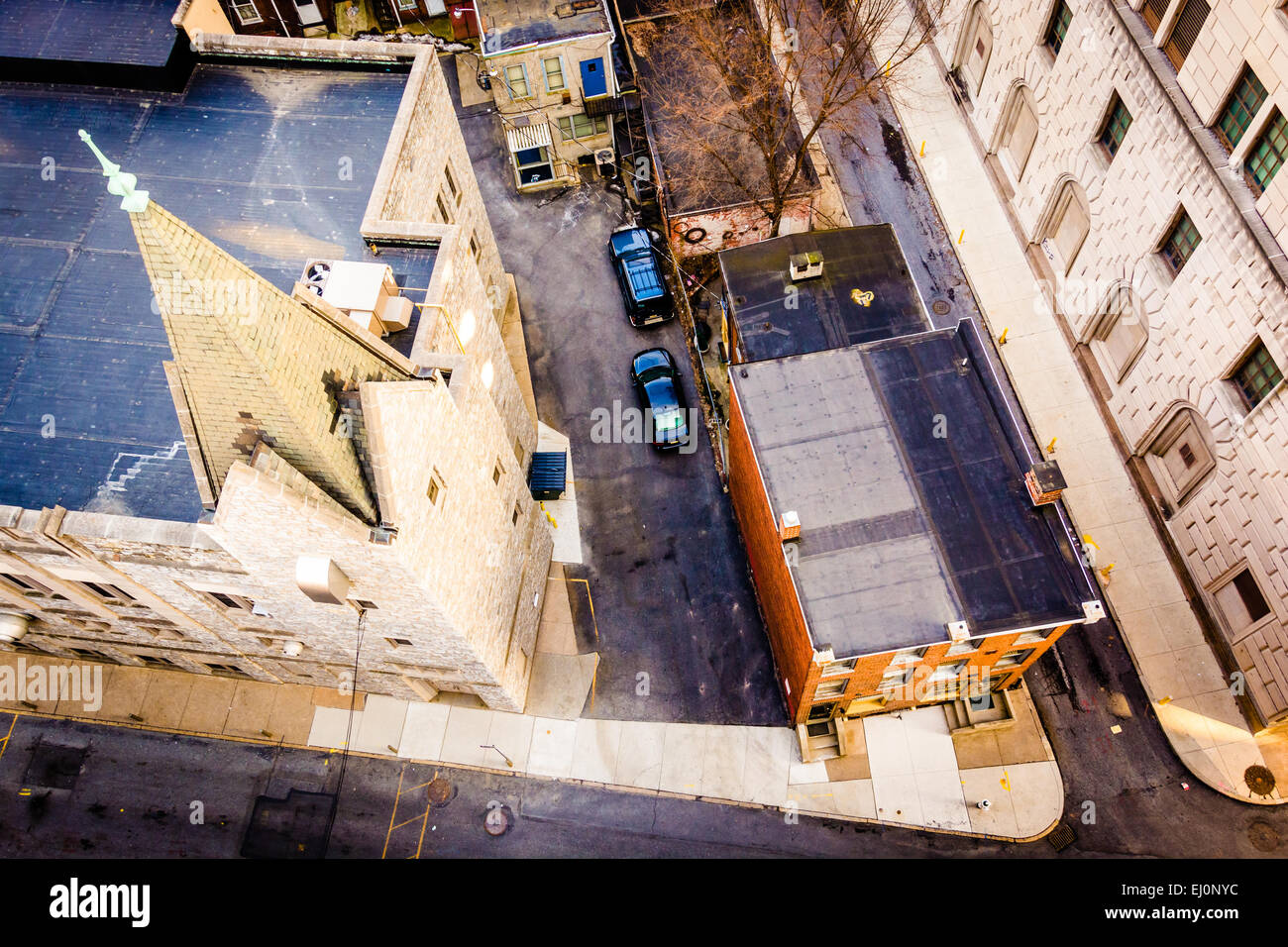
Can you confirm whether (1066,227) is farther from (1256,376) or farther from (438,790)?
(438,790)

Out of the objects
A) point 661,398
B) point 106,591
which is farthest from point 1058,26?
point 106,591

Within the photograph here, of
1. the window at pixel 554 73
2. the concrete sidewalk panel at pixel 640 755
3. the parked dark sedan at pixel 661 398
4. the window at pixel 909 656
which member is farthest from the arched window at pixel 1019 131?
the concrete sidewalk panel at pixel 640 755

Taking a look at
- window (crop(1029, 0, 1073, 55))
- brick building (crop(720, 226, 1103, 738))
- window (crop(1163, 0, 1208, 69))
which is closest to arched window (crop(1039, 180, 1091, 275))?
window (crop(1029, 0, 1073, 55))

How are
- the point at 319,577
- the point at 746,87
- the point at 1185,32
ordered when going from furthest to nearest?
the point at 746,87, the point at 1185,32, the point at 319,577

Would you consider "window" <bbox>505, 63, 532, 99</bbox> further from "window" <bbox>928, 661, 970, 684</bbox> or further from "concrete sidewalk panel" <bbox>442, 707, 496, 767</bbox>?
"window" <bbox>928, 661, 970, 684</bbox>

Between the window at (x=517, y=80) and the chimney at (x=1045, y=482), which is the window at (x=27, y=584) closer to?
the window at (x=517, y=80)
